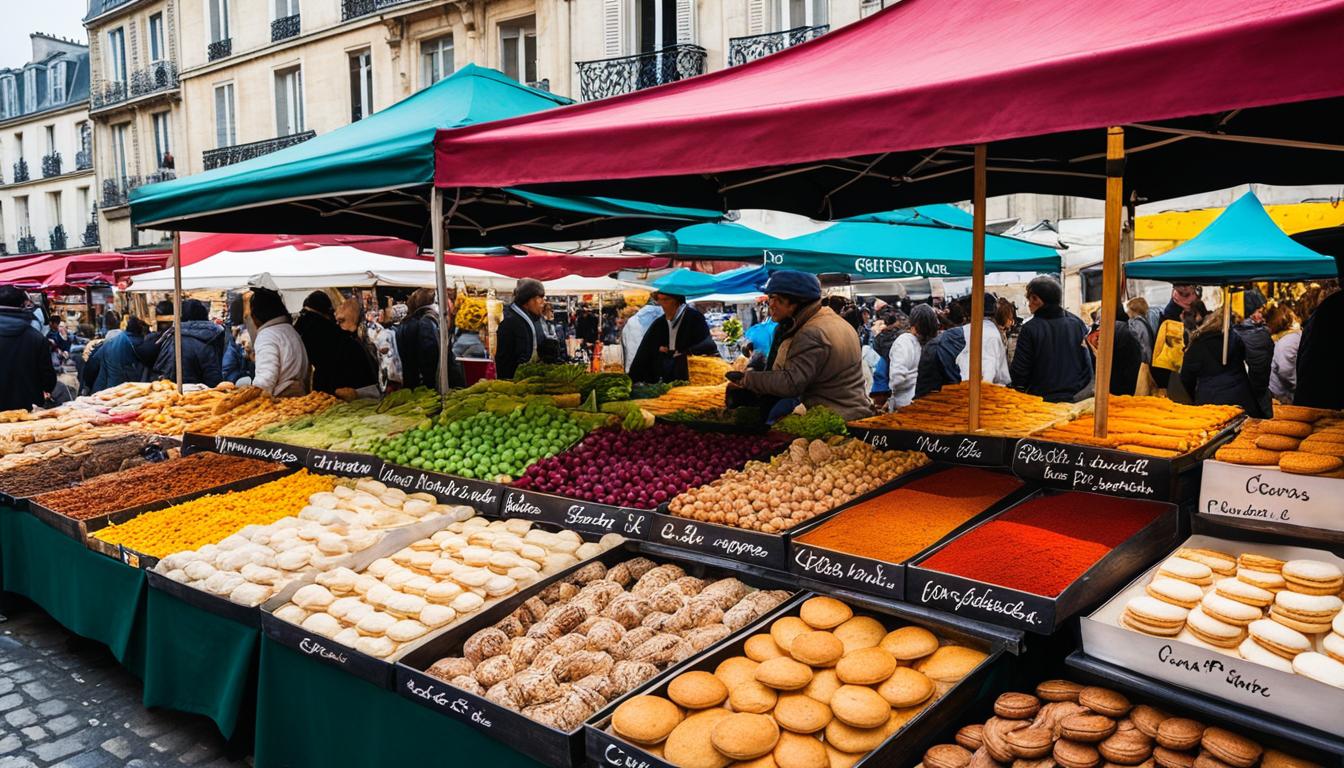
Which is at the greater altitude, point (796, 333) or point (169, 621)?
point (796, 333)

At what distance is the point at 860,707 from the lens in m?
2.18

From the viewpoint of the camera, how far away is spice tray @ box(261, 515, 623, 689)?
278 cm

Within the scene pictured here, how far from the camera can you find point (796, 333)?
5.11m

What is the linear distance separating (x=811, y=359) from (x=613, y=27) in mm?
16819

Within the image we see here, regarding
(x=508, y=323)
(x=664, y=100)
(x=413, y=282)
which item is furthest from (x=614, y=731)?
(x=413, y=282)

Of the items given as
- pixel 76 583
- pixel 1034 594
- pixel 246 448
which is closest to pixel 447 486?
A: pixel 246 448

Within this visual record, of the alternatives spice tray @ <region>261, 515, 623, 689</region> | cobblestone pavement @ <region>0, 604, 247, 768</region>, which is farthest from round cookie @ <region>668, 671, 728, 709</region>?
cobblestone pavement @ <region>0, 604, 247, 768</region>

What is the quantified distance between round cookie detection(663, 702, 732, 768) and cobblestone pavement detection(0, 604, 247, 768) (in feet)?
8.09

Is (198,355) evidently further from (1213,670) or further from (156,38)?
(156,38)

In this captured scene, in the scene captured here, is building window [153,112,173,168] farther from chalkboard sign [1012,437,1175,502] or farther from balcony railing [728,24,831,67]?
chalkboard sign [1012,437,1175,502]

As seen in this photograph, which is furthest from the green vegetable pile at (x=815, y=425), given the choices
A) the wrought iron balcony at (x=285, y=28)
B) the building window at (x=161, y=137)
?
the building window at (x=161, y=137)

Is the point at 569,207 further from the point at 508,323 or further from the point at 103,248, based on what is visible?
the point at 103,248

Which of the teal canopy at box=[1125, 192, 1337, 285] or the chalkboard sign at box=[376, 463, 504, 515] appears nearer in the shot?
the chalkboard sign at box=[376, 463, 504, 515]

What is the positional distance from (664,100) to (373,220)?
14.6 ft
